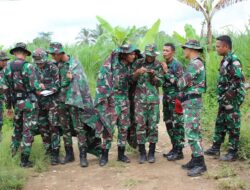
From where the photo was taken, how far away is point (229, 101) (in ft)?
18.3

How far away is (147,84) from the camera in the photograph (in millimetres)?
5699

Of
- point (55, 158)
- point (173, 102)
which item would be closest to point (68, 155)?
A: point (55, 158)

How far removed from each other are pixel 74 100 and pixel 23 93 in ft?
2.43

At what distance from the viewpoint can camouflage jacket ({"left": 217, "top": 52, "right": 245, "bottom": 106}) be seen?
5395mm

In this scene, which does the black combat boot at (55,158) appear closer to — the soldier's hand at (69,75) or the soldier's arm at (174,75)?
the soldier's hand at (69,75)

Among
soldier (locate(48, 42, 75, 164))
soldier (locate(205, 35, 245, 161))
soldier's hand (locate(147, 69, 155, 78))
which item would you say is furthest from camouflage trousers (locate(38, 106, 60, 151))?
soldier (locate(205, 35, 245, 161))

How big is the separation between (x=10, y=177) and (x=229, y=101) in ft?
10.4

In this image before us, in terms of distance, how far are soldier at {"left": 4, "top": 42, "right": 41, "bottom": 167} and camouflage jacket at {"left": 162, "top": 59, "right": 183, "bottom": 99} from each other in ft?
6.10

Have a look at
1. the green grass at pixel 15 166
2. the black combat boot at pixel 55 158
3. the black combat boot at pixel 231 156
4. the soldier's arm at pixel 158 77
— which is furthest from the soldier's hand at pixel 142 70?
the green grass at pixel 15 166

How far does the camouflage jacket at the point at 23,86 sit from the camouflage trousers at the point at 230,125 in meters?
2.72

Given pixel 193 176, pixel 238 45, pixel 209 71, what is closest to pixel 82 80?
pixel 193 176

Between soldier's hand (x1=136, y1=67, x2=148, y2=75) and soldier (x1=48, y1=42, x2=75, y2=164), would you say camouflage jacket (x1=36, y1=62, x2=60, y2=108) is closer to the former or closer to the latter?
soldier (x1=48, y1=42, x2=75, y2=164)

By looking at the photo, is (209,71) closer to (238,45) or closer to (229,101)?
(238,45)

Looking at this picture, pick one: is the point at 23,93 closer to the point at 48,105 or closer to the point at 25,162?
the point at 48,105
